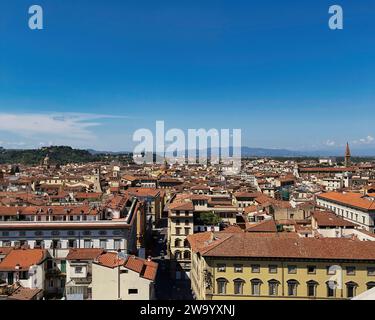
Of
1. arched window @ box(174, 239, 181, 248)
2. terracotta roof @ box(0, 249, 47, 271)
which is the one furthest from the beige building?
arched window @ box(174, 239, 181, 248)

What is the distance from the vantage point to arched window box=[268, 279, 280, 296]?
7725 mm

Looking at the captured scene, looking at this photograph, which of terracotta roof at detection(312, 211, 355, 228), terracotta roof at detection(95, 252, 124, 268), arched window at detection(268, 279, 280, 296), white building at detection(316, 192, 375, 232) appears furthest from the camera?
white building at detection(316, 192, 375, 232)

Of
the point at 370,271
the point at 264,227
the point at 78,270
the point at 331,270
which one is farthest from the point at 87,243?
the point at 370,271

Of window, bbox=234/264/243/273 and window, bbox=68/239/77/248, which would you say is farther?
window, bbox=68/239/77/248

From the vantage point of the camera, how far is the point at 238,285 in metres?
7.83

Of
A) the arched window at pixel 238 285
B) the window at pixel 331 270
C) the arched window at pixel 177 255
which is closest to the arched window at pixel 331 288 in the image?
the window at pixel 331 270

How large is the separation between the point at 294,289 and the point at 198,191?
14.0 m

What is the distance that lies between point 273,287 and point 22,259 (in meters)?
4.85

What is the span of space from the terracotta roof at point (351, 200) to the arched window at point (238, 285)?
1026cm

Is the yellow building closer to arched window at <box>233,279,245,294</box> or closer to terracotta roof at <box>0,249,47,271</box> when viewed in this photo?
arched window at <box>233,279,245,294</box>

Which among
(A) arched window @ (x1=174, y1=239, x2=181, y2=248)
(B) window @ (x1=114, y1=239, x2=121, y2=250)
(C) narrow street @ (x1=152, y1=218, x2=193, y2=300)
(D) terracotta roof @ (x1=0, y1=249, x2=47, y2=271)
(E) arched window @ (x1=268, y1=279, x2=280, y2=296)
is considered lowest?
(C) narrow street @ (x1=152, y1=218, x2=193, y2=300)
